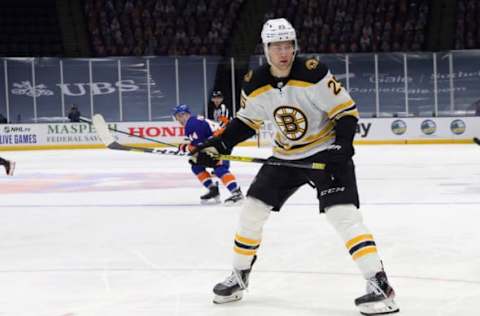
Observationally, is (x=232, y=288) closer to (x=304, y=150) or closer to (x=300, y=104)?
(x=304, y=150)

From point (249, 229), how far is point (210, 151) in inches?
16.8

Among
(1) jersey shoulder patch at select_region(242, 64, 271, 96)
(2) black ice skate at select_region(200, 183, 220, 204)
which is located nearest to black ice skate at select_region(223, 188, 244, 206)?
(2) black ice skate at select_region(200, 183, 220, 204)

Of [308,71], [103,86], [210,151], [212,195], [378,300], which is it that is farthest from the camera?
[103,86]

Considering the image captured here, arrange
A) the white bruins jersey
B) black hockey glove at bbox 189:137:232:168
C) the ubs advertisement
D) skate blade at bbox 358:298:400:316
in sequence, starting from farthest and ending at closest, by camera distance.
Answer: the ubs advertisement, black hockey glove at bbox 189:137:232:168, the white bruins jersey, skate blade at bbox 358:298:400:316

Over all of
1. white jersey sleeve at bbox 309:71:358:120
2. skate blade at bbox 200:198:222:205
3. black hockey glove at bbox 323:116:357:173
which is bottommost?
skate blade at bbox 200:198:222:205

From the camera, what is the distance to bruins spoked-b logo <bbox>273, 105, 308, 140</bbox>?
11.3 feet

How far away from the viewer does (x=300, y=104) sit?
135 inches

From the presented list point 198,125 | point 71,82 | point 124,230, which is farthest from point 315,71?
point 71,82

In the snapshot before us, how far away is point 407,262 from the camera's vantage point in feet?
14.5

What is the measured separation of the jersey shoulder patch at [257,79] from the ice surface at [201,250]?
2.94 feet

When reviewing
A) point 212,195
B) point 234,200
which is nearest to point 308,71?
point 234,200

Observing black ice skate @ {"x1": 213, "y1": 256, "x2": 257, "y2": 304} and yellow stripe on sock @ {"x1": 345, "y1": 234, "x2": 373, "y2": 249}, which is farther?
black ice skate @ {"x1": 213, "y1": 256, "x2": 257, "y2": 304}

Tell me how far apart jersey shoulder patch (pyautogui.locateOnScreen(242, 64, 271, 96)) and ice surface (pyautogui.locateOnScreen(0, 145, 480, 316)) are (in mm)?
897

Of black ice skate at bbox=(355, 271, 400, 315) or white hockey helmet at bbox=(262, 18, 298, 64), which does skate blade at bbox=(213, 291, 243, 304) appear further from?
white hockey helmet at bbox=(262, 18, 298, 64)
